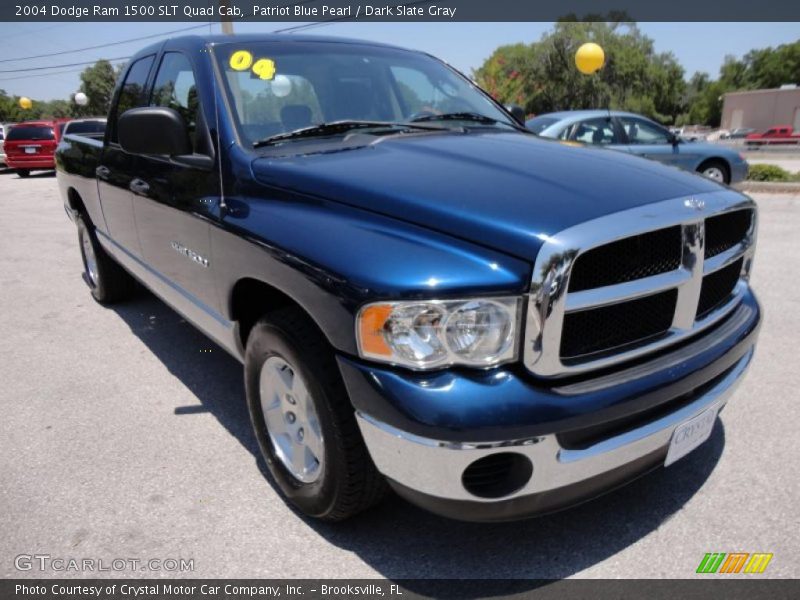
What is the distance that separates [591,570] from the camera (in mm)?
2119

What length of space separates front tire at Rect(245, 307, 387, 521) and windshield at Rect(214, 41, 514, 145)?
0.92 meters

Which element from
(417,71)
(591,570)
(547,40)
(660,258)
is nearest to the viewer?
(660,258)

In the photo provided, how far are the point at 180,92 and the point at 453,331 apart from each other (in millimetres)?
2163

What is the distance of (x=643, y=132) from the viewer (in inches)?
381

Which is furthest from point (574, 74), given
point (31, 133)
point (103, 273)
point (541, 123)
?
point (103, 273)

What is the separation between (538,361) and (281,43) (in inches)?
84.0

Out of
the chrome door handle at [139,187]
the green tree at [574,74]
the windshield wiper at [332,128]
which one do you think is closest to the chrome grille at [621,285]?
the windshield wiper at [332,128]

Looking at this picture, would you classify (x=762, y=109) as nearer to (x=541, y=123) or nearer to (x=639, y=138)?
(x=639, y=138)

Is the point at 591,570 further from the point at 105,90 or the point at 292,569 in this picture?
the point at 105,90

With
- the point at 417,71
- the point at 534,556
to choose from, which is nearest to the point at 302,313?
the point at 534,556

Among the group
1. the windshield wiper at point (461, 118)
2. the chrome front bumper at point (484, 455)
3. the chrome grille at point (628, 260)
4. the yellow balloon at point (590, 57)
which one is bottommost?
the chrome front bumper at point (484, 455)

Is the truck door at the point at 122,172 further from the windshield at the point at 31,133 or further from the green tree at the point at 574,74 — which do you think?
the green tree at the point at 574,74

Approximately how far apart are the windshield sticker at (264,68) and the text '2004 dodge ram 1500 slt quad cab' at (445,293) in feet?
0.04

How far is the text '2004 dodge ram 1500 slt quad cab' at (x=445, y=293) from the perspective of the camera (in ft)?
5.73
